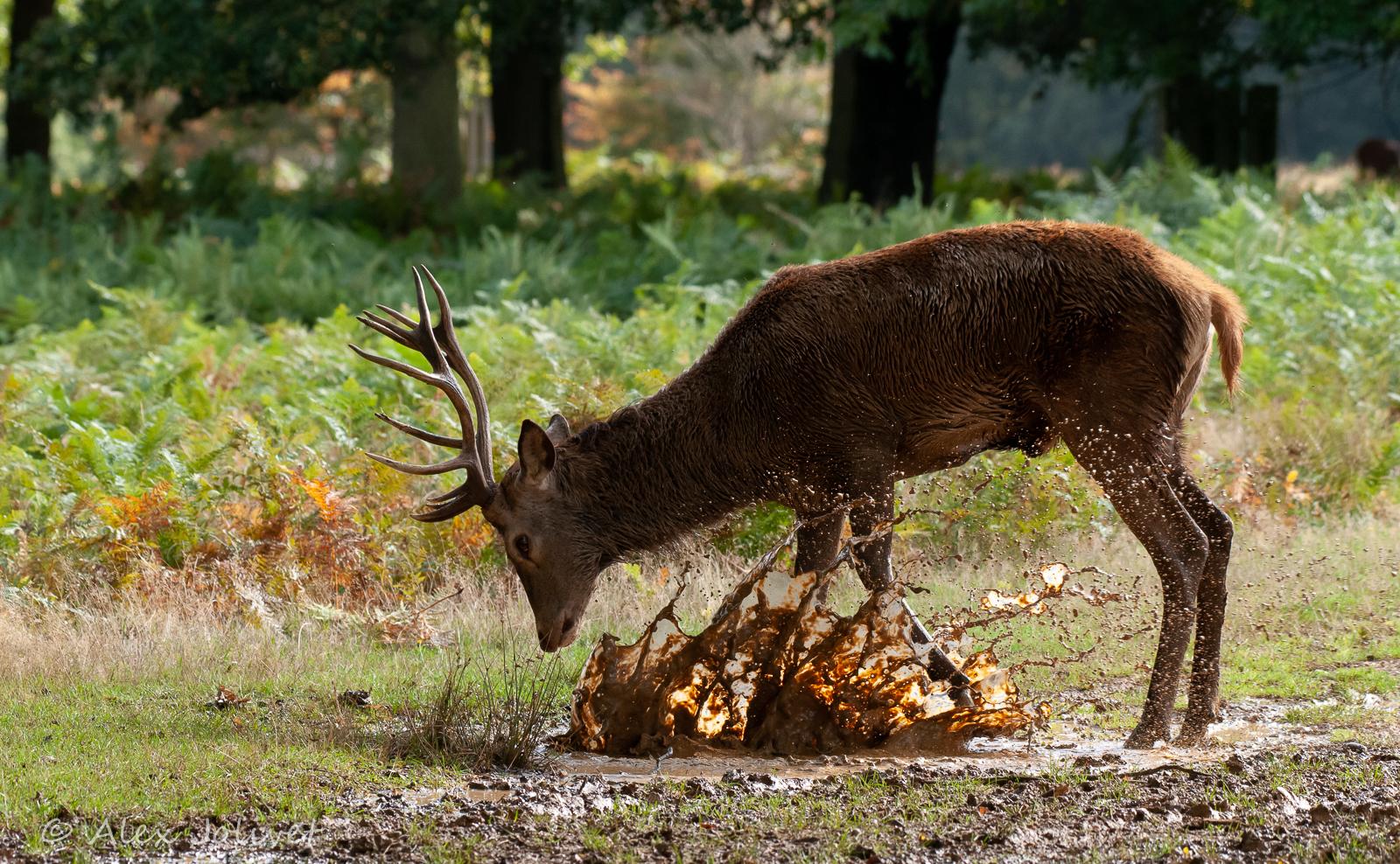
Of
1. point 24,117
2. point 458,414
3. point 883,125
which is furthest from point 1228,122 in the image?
point 458,414

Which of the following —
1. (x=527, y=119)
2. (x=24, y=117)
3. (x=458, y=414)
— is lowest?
(x=458, y=414)

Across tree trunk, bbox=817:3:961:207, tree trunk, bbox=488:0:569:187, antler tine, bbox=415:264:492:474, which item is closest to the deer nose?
antler tine, bbox=415:264:492:474

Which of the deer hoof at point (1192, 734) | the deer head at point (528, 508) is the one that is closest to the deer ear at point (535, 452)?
the deer head at point (528, 508)

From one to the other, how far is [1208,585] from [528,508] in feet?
8.79

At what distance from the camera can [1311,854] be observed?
15.5 feet

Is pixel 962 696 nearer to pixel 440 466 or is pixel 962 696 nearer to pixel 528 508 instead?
pixel 528 508

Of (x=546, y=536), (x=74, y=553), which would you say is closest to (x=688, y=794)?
(x=546, y=536)

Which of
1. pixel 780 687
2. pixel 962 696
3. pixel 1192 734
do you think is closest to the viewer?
pixel 1192 734

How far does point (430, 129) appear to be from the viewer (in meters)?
20.0

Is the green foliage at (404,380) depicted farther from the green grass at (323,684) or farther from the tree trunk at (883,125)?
the tree trunk at (883,125)

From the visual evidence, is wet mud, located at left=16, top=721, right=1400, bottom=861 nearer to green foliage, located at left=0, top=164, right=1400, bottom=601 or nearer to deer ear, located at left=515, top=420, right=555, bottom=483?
deer ear, located at left=515, top=420, right=555, bottom=483

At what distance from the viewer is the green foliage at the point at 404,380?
339 inches

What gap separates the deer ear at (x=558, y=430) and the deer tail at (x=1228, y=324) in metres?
2.68

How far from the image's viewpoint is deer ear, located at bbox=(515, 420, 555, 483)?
6465 mm
